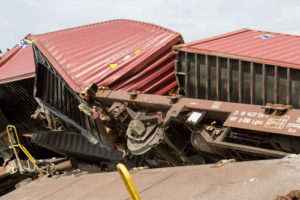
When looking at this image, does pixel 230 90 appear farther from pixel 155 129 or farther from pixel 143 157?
pixel 143 157

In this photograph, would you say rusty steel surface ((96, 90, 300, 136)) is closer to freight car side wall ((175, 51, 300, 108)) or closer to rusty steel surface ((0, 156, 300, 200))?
freight car side wall ((175, 51, 300, 108))

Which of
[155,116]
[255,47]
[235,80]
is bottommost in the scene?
[155,116]

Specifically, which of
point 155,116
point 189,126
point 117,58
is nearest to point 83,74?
point 117,58

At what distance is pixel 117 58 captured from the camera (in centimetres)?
1181

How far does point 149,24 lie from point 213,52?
231 inches

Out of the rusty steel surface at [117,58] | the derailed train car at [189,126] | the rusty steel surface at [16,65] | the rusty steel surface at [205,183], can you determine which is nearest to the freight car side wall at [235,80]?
the derailed train car at [189,126]

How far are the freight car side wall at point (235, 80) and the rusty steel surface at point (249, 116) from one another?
1.08 m

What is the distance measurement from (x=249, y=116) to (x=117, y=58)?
214 inches

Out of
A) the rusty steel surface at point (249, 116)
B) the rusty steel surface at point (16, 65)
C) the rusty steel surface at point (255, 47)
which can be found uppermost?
the rusty steel surface at point (255, 47)

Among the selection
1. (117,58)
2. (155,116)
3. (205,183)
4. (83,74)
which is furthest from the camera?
(117,58)

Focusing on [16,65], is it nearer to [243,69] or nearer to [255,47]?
[255,47]

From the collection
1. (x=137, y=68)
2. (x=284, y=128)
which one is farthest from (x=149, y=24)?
(x=284, y=128)

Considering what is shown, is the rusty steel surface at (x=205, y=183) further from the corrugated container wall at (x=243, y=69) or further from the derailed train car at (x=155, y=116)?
the corrugated container wall at (x=243, y=69)

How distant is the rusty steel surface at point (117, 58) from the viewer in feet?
35.9
